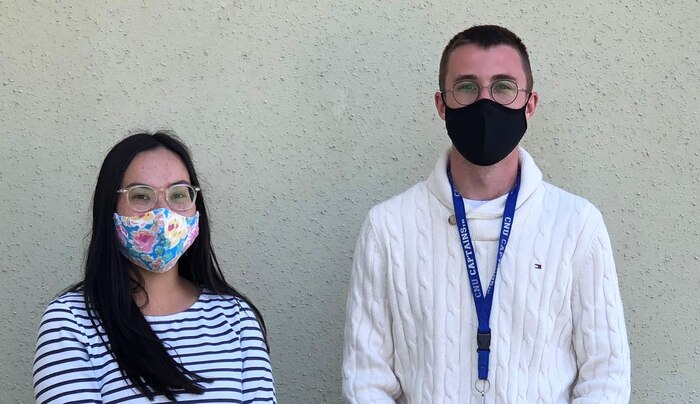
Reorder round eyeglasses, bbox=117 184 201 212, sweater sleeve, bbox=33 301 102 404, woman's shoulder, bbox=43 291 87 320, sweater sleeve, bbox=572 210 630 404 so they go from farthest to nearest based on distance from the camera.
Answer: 1. sweater sleeve, bbox=572 210 630 404
2. round eyeglasses, bbox=117 184 201 212
3. woman's shoulder, bbox=43 291 87 320
4. sweater sleeve, bbox=33 301 102 404

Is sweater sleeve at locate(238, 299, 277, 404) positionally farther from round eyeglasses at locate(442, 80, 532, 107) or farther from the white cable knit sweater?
round eyeglasses at locate(442, 80, 532, 107)

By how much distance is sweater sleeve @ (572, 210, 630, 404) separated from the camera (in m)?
3.00

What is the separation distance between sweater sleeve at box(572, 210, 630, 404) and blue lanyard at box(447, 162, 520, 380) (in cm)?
27

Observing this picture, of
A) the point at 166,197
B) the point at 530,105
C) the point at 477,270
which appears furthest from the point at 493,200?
the point at 166,197

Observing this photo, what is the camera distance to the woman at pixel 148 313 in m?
2.74

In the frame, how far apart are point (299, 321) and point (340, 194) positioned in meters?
0.59

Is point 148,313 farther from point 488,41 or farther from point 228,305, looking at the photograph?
point 488,41

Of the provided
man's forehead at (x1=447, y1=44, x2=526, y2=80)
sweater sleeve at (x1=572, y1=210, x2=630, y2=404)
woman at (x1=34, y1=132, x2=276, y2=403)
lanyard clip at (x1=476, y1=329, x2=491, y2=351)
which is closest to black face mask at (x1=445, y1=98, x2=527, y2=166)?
man's forehead at (x1=447, y1=44, x2=526, y2=80)

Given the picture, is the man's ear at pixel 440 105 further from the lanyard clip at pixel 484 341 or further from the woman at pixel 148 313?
the woman at pixel 148 313

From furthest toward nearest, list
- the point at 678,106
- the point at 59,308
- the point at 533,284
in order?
1. the point at 678,106
2. the point at 533,284
3. the point at 59,308

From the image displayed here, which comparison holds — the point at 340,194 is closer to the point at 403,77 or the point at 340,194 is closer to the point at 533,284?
the point at 403,77

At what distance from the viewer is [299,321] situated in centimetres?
393

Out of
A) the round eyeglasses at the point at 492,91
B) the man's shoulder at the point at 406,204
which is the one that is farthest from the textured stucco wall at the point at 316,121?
the round eyeglasses at the point at 492,91

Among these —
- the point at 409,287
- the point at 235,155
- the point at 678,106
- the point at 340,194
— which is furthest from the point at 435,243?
the point at 678,106
